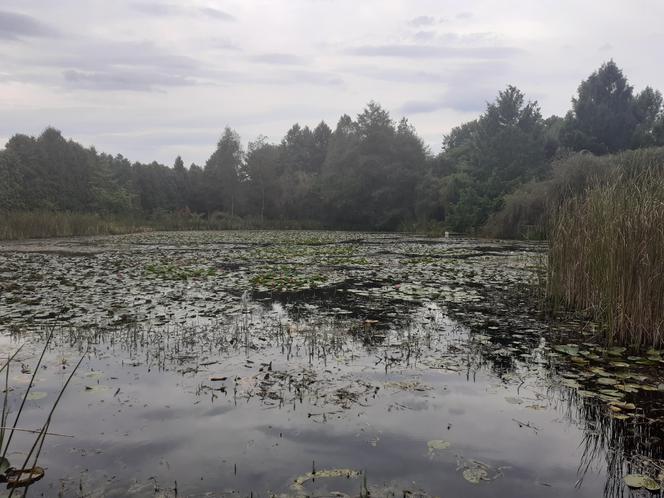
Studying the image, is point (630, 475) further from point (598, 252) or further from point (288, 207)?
point (288, 207)

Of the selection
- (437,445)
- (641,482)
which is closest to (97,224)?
(437,445)

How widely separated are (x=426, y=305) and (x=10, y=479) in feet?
18.5

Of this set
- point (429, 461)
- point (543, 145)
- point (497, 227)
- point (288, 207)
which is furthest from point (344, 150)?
point (429, 461)

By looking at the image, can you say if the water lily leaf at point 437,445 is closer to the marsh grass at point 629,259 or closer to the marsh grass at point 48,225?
the marsh grass at point 629,259

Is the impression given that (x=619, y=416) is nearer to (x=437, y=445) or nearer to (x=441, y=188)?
(x=437, y=445)

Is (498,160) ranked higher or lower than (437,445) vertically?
higher

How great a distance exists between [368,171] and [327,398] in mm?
39119

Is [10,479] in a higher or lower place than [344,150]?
lower

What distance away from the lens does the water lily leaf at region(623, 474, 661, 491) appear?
97.7 inches

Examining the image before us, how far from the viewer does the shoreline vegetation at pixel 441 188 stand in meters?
5.33

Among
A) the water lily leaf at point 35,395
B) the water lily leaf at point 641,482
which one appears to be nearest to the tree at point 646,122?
the water lily leaf at point 641,482

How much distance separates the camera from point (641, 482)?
2.53 metres

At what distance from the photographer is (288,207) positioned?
46.4m

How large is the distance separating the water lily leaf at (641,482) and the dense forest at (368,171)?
904 inches
